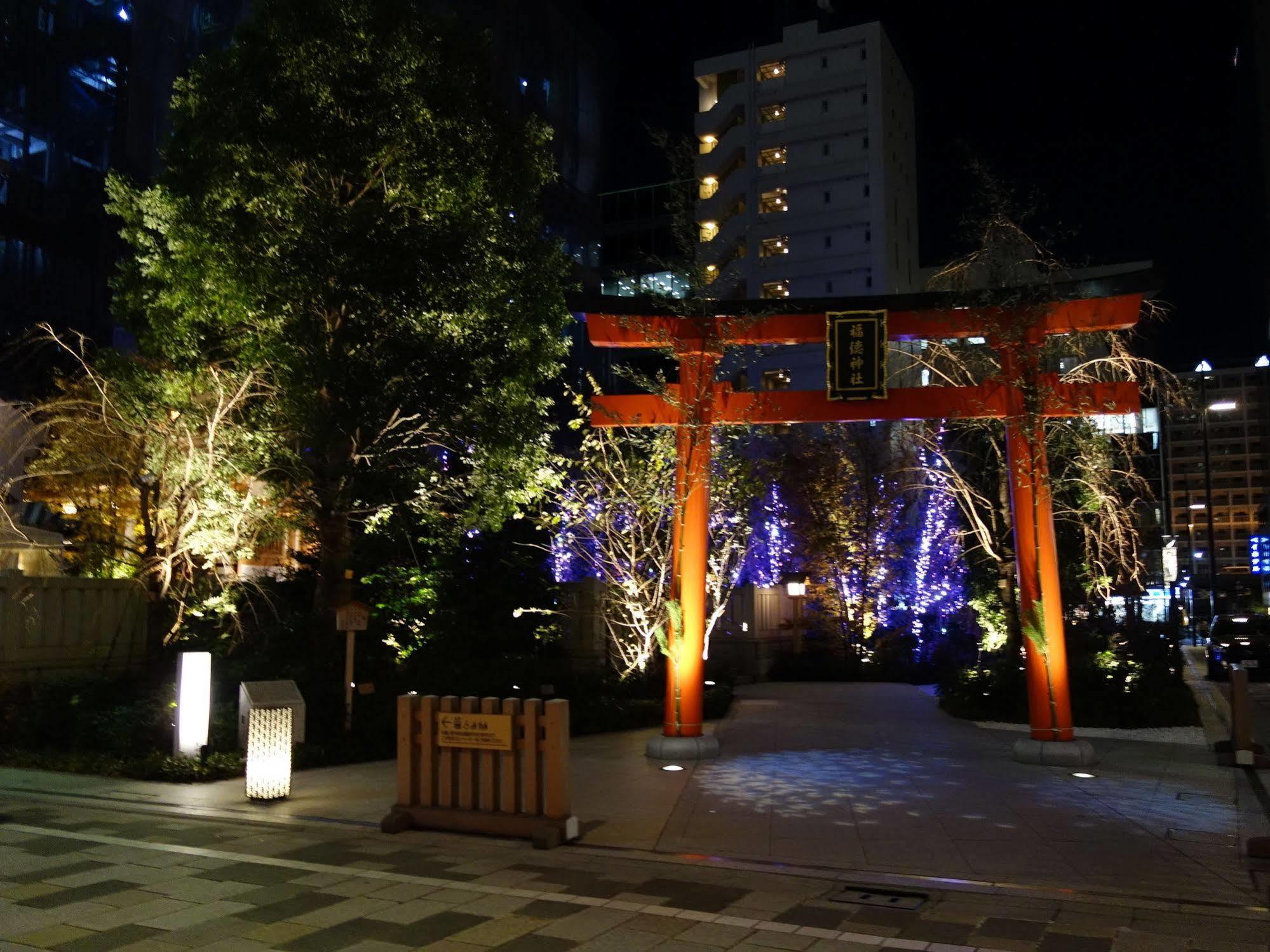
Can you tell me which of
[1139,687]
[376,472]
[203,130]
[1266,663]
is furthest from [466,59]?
[1266,663]

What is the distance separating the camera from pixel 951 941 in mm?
6176

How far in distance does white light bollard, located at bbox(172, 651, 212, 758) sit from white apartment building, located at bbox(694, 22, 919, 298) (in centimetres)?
4121

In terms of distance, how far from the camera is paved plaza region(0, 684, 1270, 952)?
6.37 metres

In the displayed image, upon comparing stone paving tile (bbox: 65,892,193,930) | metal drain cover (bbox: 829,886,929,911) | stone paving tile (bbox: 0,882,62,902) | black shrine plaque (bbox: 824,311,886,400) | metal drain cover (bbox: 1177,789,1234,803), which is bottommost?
metal drain cover (bbox: 1177,789,1234,803)

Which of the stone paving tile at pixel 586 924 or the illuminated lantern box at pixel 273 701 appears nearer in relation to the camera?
the stone paving tile at pixel 586 924

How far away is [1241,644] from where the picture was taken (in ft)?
92.8

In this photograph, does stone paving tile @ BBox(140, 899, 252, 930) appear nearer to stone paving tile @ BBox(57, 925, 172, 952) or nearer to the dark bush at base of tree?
stone paving tile @ BBox(57, 925, 172, 952)

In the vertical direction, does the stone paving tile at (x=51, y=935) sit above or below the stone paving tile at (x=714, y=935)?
above

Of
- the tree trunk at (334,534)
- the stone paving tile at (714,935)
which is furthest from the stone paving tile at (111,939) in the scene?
the tree trunk at (334,534)

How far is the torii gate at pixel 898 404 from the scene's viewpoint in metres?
13.7

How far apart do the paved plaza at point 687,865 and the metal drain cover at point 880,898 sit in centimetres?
4

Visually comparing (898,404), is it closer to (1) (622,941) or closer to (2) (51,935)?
(1) (622,941)

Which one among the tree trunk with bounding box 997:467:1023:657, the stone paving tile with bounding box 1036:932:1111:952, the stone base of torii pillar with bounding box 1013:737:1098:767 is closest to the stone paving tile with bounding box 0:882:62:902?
the stone paving tile with bounding box 1036:932:1111:952

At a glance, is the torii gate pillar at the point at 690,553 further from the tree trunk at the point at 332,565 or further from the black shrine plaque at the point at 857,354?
the tree trunk at the point at 332,565
